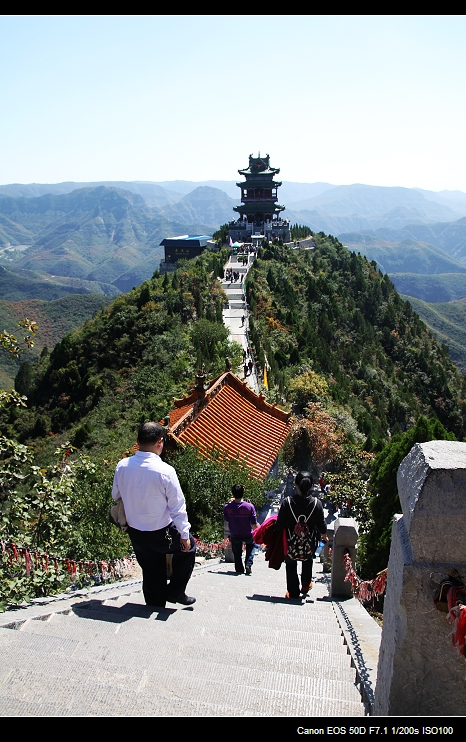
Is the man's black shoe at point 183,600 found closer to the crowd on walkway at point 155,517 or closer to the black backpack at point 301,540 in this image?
the crowd on walkway at point 155,517

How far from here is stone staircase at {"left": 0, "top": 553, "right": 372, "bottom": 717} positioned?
2857 millimetres

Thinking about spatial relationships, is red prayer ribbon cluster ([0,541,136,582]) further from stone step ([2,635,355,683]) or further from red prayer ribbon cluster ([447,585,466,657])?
red prayer ribbon cluster ([447,585,466,657])

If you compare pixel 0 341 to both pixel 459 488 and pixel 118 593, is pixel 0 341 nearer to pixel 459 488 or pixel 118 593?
pixel 118 593

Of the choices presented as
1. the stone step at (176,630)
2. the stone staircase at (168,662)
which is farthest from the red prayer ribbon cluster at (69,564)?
the stone step at (176,630)

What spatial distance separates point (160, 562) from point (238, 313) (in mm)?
33303

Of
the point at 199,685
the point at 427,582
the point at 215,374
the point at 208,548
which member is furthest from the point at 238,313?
the point at 427,582

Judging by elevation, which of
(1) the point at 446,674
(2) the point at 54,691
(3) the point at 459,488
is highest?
(3) the point at 459,488

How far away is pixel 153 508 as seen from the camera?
14.9ft

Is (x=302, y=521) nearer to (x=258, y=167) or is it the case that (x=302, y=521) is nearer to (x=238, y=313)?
(x=238, y=313)

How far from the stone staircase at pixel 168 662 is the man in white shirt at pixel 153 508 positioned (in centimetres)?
29

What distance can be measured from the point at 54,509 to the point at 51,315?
98723 mm

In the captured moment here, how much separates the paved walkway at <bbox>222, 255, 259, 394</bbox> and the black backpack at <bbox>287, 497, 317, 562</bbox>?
64.7 ft
